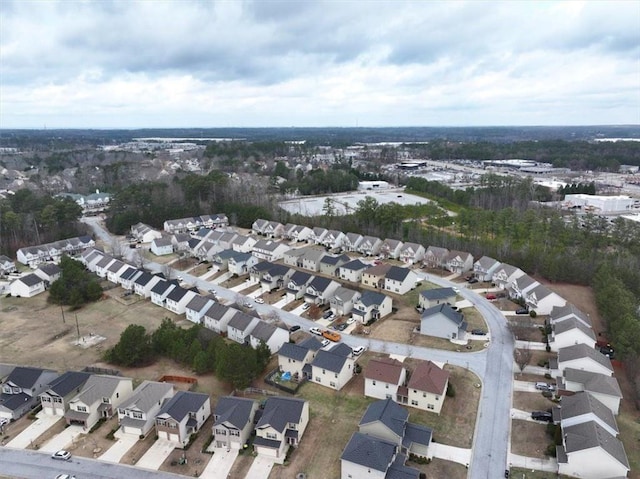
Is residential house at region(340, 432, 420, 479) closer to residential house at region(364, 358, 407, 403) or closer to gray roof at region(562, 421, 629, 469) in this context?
residential house at region(364, 358, 407, 403)

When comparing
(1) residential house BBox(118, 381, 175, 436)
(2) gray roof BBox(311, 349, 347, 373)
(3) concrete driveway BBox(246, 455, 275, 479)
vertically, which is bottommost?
(3) concrete driveway BBox(246, 455, 275, 479)

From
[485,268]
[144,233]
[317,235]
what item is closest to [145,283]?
[144,233]

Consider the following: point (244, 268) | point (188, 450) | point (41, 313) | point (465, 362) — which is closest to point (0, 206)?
point (41, 313)

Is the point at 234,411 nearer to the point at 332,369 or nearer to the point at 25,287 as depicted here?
the point at 332,369

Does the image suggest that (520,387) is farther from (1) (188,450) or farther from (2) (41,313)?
(2) (41,313)

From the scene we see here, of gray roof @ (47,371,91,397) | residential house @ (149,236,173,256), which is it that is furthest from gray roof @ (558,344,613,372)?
residential house @ (149,236,173,256)

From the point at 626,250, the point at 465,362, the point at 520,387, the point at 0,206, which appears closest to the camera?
the point at 520,387
